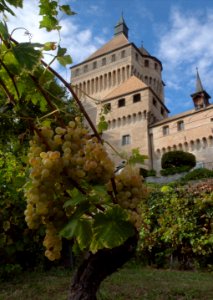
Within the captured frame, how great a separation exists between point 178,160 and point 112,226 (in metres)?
31.7

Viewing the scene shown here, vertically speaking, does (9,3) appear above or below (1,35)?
above

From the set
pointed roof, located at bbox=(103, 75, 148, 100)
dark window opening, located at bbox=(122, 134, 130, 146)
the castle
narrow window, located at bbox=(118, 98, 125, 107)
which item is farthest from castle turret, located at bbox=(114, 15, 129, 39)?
dark window opening, located at bbox=(122, 134, 130, 146)

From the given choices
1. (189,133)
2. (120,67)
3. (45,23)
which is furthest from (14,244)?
(120,67)

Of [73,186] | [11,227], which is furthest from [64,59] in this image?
[11,227]

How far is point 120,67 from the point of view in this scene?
4975cm

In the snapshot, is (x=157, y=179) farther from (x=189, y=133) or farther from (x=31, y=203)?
(x=31, y=203)

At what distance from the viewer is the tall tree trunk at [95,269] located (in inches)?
84.3

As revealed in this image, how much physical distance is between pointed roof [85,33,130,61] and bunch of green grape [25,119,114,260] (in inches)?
2074

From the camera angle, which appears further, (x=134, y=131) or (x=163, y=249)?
→ (x=134, y=131)

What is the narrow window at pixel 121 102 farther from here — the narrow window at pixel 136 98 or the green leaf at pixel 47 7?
the green leaf at pixel 47 7

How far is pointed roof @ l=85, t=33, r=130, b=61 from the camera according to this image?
176 feet

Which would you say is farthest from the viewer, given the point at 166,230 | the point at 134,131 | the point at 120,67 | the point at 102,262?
the point at 120,67

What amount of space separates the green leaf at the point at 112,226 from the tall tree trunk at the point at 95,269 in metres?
0.98

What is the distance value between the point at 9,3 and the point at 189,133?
3500cm
